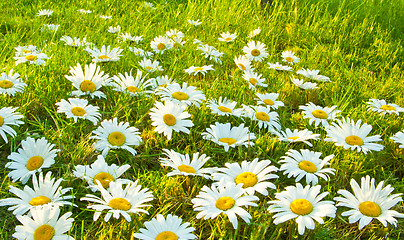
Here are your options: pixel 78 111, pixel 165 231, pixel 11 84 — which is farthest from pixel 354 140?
pixel 11 84

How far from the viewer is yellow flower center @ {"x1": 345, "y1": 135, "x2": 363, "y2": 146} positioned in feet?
Answer: 6.24

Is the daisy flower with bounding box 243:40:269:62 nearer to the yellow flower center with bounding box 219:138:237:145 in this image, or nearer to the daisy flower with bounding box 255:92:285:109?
the daisy flower with bounding box 255:92:285:109

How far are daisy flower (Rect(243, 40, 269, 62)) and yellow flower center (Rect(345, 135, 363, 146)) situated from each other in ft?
4.07

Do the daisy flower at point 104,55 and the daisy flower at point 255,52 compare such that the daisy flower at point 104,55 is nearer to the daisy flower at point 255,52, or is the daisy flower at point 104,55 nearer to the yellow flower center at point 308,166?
the daisy flower at point 255,52

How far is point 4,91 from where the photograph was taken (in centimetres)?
202

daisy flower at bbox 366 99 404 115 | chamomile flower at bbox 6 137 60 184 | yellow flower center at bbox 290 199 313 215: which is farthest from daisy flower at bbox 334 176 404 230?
chamomile flower at bbox 6 137 60 184

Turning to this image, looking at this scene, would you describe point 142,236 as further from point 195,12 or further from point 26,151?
point 195,12

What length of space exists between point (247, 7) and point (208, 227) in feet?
10.2

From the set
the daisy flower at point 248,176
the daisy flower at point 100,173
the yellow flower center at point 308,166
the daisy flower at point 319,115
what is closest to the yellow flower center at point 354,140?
the daisy flower at point 319,115

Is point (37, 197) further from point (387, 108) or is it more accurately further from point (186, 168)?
point (387, 108)

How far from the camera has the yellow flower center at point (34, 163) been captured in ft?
5.31

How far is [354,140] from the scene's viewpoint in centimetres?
191

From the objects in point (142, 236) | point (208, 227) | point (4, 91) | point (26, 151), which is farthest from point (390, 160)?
point (4, 91)

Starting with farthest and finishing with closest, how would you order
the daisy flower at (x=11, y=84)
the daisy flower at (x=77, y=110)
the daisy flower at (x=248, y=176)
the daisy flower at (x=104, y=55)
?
the daisy flower at (x=104, y=55) → the daisy flower at (x=11, y=84) → the daisy flower at (x=77, y=110) → the daisy flower at (x=248, y=176)
